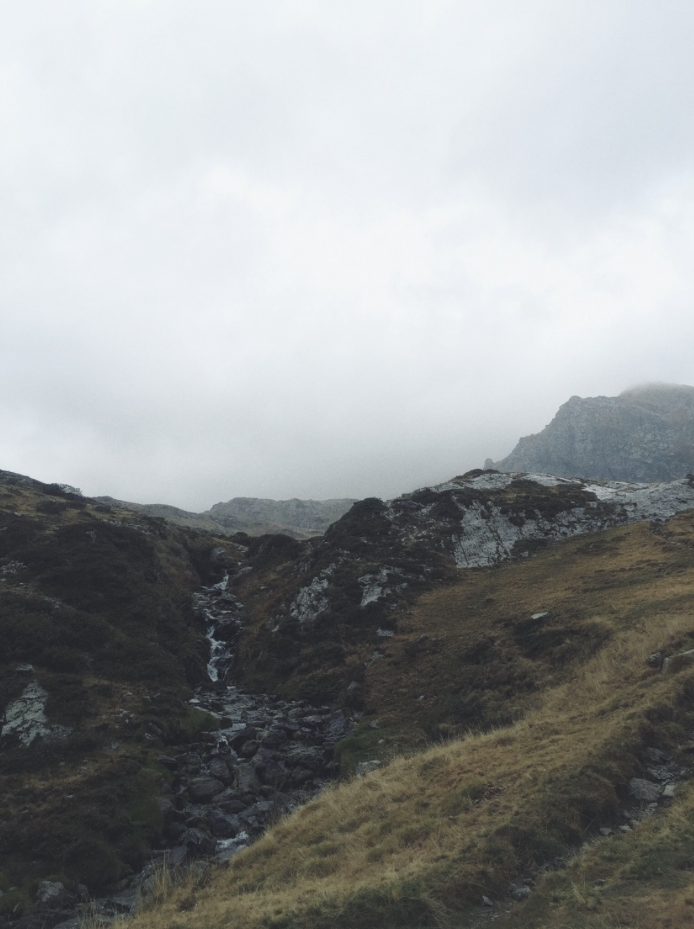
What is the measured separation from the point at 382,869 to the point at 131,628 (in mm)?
32743

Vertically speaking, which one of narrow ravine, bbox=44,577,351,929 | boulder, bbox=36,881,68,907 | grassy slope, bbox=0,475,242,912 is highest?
grassy slope, bbox=0,475,242,912

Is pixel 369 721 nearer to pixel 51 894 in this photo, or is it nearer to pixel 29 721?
pixel 51 894

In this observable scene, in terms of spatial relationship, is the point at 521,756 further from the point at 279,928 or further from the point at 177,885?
the point at 177,885

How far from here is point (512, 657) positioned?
30.9 metres

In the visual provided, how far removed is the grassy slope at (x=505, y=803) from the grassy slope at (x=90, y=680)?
711 cm

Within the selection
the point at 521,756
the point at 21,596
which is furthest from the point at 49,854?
the point at 21,596

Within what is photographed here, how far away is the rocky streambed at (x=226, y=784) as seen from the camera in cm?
1702

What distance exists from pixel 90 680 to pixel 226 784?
13062mm

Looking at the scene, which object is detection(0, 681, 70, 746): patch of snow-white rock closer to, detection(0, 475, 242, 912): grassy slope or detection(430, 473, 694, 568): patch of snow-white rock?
detection(0, 475, 242, 912): grassy slope

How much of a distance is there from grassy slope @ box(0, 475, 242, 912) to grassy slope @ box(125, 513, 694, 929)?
23.3ft

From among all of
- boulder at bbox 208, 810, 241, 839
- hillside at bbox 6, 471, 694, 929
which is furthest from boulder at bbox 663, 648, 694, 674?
boulder at bbox 208, 810, 241, 839

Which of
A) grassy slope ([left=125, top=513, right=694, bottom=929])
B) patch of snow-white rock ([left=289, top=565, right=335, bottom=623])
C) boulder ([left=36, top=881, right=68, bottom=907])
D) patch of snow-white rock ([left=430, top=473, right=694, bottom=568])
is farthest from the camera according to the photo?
patch of snow-white rock ([left=430, top=473, right=694, bottom=568])

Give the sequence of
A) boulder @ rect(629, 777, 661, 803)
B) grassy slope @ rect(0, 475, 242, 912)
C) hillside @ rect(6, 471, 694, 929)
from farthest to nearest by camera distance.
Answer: grassy slope @ rect(0, 475, 242, 912) → boulder @ rect(629, 777, 661, 803) → hillside @ rect(6, 471, 694, 929)

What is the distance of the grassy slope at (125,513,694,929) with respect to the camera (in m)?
11.4
